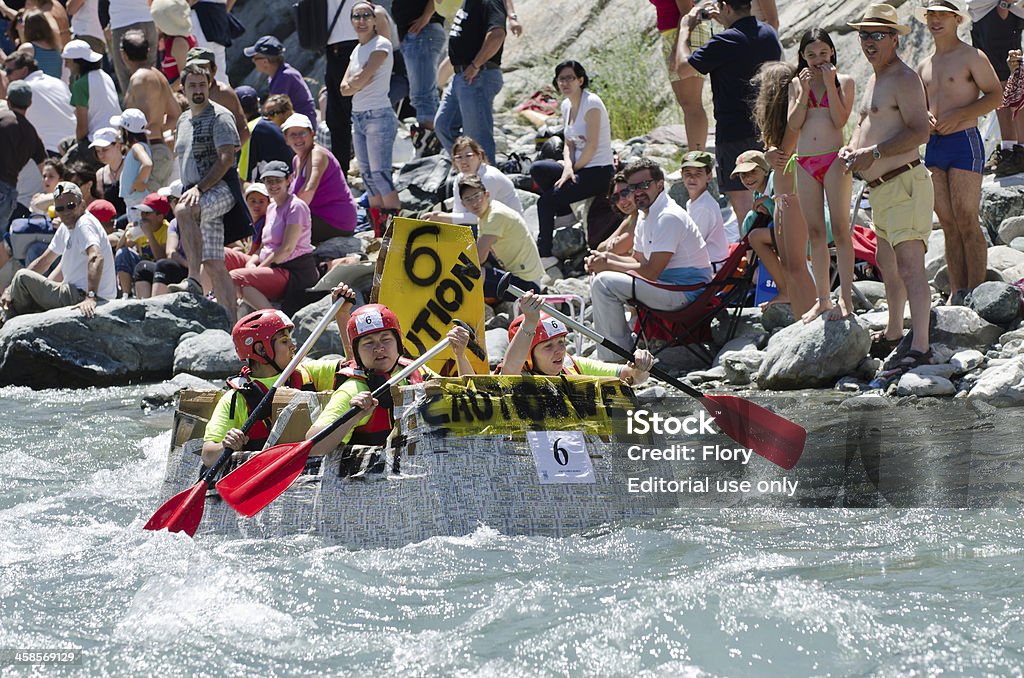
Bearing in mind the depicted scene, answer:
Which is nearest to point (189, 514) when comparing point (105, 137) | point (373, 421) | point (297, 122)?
point (373, 421)

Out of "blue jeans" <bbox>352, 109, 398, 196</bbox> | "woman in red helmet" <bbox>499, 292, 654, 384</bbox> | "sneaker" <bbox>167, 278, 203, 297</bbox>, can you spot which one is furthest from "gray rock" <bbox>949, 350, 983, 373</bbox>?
"sneaker" <bbox>167, 278, 203, 297</bbox>

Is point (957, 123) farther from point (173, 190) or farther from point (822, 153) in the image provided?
point (173, 190)

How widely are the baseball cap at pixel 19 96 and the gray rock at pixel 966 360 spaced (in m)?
10.4

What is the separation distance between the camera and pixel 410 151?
17.9 meters

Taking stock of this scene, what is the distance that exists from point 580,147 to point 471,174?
142cm

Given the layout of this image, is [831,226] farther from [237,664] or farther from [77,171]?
[77,171]

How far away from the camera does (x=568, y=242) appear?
43.3ft

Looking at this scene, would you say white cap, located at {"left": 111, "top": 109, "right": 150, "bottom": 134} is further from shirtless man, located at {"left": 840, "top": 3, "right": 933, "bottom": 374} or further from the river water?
shirtless man, located at {"left": 840, "top": 3, "right": 933, "bottom": 374}

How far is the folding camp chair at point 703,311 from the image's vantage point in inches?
414

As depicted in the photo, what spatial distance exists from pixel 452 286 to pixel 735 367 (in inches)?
86.3

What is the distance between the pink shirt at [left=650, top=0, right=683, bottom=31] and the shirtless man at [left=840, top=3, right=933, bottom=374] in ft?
13.6

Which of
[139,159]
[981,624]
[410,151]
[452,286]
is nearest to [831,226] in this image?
[452,286]

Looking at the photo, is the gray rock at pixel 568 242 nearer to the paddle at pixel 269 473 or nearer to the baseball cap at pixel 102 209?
the baseball cap at pixel 102 209

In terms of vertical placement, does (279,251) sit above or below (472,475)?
above
